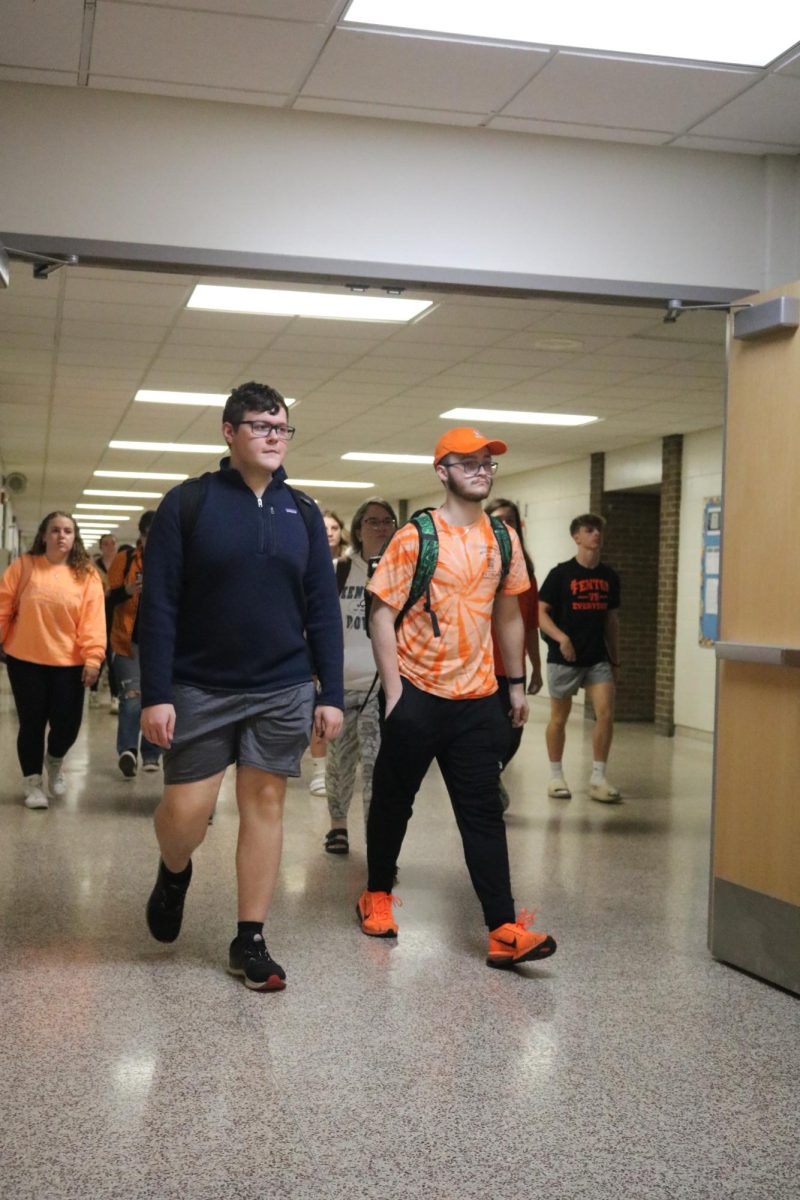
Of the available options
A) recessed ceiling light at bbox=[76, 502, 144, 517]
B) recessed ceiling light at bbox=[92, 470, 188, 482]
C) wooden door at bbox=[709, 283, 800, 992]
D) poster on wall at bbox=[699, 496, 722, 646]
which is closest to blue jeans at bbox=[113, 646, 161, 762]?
wooden door at bbox=[709, 283, 800, 992]

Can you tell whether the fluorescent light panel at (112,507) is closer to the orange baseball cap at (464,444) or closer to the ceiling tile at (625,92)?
the ceiling tile at (625,92)

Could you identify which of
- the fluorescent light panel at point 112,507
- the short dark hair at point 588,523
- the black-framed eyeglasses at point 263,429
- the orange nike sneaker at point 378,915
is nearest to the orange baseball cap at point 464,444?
the black-framed eyeglasses at point 263,429

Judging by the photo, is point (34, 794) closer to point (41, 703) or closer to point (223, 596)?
point (41, 703)

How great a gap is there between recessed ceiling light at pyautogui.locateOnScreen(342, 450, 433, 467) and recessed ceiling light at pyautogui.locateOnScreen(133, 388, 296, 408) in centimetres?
401

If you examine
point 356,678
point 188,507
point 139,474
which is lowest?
point 356,678

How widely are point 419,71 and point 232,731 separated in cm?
225

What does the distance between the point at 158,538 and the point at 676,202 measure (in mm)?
2502

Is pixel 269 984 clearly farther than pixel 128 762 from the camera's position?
No

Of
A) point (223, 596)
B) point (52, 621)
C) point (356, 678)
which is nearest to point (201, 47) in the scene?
point (223, 596)

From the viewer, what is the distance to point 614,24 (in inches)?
156

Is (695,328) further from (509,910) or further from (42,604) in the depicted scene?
(509,910)

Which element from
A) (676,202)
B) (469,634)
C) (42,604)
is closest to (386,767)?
(469,634)

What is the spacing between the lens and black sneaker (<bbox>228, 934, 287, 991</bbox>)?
3771 mm

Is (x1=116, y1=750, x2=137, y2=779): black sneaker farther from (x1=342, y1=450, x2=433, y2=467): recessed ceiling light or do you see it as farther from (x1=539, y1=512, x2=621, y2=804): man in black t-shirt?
(x1=342, y1=450, x2=433, y2=467): recessed ceiling light
